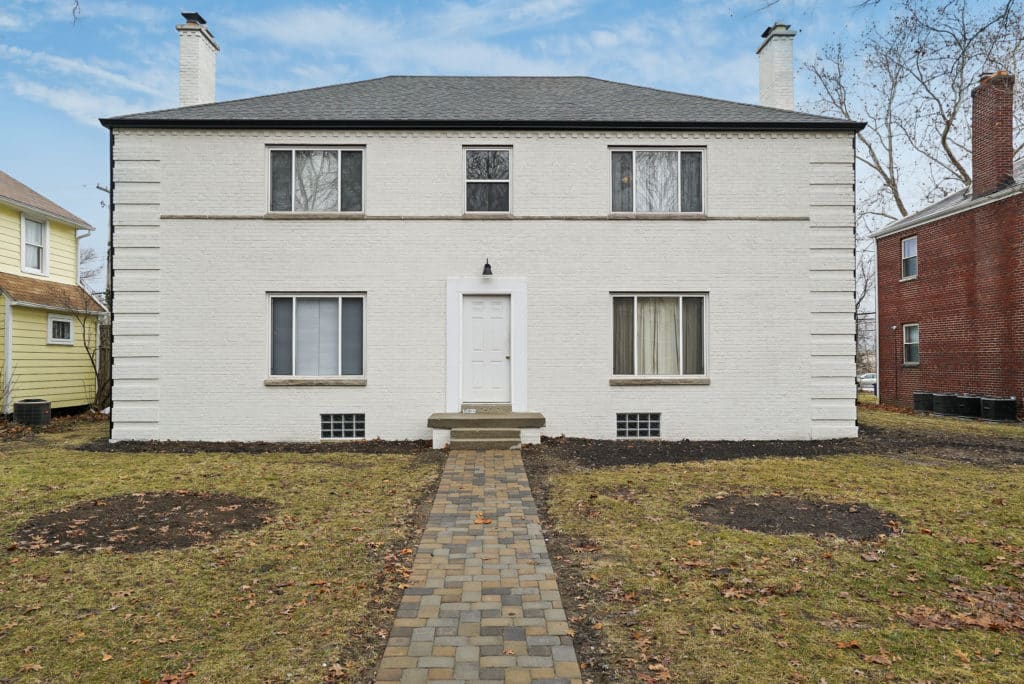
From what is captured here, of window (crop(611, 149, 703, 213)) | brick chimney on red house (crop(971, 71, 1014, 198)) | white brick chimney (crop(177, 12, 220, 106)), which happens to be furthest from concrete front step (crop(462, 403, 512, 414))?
brick chimney on red house (crop(971, 71, 1014, 198))

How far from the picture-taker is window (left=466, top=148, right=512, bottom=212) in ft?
39.5

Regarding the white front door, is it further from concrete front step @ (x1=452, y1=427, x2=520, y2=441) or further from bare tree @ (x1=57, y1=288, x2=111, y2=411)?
bare tree @ (x1=57, y1=288, x2=111, y2=411)

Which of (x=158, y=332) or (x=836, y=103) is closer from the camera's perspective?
(x=158, y=332)

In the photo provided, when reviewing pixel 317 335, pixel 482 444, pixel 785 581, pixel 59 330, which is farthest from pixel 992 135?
pixel 59 330

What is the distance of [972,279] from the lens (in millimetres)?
18016

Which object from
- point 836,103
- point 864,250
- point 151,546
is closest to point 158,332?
point 151,546

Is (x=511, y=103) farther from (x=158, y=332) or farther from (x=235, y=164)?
(x=158, y=332)

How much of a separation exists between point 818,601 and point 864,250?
134 ft

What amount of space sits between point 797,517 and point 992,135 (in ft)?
56.2

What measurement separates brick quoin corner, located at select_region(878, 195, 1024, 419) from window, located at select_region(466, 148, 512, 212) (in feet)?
47.9

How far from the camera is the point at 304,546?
5.58 m

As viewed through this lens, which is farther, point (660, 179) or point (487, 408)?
point (660, 179)

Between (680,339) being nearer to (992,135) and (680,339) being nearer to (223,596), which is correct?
(223,596)

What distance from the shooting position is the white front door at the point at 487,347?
1191 centimetres
